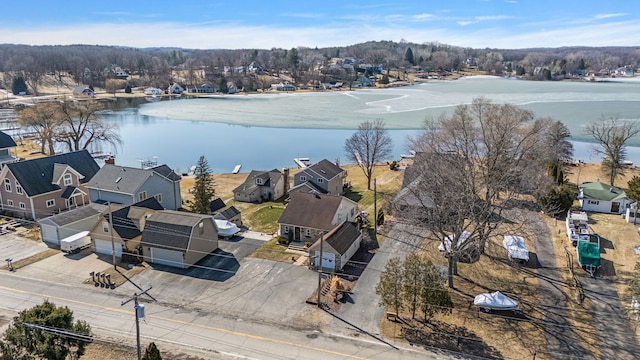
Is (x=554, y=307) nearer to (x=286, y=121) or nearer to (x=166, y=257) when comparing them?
(x=166, y=257)

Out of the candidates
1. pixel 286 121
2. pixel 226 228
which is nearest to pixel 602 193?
pixel 226 228

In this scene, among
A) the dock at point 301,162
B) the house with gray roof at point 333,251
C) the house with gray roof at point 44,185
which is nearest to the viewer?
the house with gray roof at point 333,251

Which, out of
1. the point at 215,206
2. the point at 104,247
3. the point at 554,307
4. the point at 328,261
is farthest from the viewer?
the point at 215,206

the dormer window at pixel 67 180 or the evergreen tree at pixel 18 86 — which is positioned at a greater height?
the evergreen tree at pixel 18 86

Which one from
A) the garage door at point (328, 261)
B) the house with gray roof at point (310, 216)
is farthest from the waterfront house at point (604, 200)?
the garage door at point (328, 261)

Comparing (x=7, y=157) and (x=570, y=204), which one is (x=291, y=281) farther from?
(x=7, y=157)

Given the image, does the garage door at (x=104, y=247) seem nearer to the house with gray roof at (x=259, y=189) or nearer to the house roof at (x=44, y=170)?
the house roof at (x=44, y=170)

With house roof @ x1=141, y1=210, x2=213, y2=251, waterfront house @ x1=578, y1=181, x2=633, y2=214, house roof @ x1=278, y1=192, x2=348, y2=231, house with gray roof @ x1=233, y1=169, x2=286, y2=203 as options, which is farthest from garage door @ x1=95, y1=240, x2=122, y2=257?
waterfront house @ x1=578, y1=181, x2=633, y2=214
